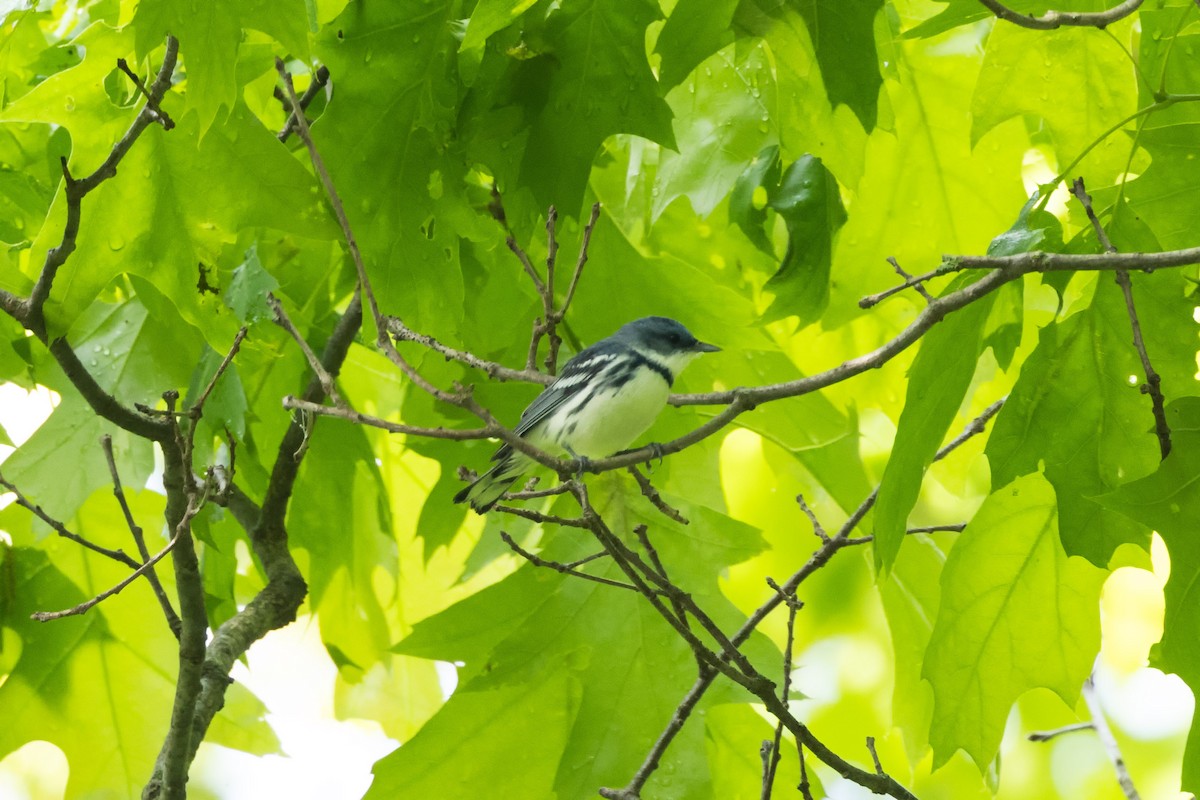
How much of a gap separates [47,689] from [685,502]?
1.61 metres

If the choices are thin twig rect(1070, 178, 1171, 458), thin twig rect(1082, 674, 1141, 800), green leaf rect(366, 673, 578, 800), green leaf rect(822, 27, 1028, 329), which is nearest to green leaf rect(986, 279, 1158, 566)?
thin twig rect(1070, 178, 1171, 458)

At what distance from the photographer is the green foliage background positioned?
6.17 feet

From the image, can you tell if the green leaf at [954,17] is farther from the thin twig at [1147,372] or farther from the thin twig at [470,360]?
the thin twig at [470,360]

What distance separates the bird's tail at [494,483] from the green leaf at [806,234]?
61 centimetres

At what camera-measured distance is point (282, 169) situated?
81.0 inches

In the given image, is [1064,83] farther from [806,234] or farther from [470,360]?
[470,360]

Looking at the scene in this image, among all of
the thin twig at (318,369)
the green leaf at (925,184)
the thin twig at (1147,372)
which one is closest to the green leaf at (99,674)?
the thin twig at (318,369)

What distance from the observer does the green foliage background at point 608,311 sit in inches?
74.0

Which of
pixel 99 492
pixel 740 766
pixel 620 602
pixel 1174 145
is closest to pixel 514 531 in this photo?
pixel 620 602

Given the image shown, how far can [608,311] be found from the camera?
2619mm

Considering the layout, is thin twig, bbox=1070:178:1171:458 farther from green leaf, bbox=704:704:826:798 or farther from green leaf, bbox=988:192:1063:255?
green leaf, bbox=704:704:826:798

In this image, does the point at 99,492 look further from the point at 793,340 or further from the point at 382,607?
the point at 793,340

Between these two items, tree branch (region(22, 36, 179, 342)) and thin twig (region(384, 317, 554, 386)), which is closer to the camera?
thin twig (region(384, 317, 554, 386))

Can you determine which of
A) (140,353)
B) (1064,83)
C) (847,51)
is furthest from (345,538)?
(1064,83)
